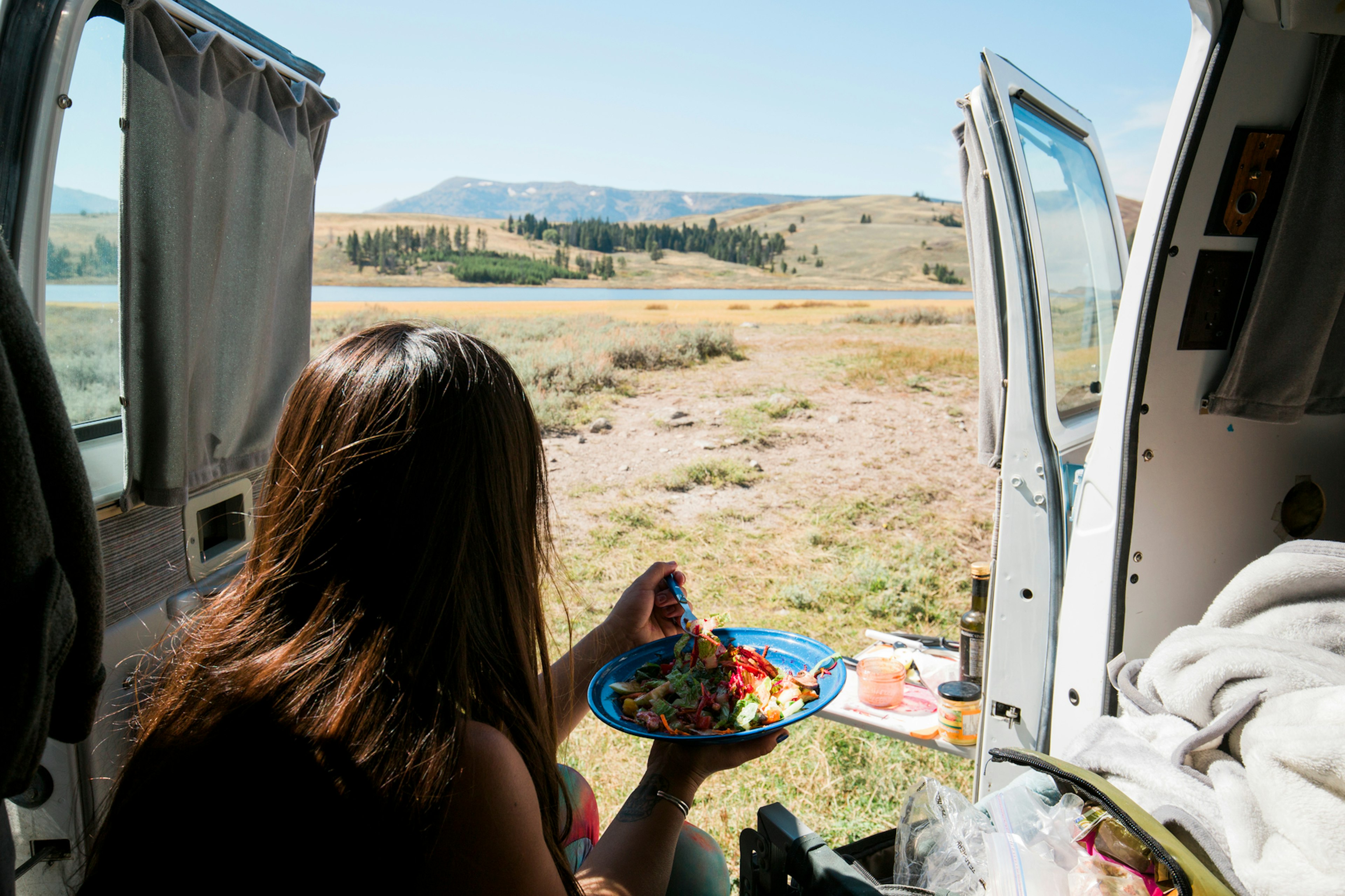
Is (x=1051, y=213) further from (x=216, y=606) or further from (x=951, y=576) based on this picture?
(x=951, y=576)

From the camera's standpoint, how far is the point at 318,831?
103 centimetres

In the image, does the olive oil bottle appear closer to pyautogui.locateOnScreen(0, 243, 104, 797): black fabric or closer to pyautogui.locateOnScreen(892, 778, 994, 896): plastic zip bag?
pyautogui.locateOnScreen(892, 778, 994, 896): plastic zip bag

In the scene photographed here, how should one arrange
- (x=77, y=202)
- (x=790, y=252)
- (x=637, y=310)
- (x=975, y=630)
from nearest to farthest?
1. (x=77, y=202)
2. (x=975, y=630)
3. (x=637, y=310)
4. (x=790, y=252)

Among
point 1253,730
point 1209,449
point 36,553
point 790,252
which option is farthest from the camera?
point 790,252

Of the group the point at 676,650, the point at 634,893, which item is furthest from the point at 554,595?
the point at 634,893

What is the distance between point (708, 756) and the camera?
60.2 inches

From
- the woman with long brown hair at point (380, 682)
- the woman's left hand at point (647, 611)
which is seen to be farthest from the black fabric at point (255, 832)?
the woman's left hand at point (647, 611)

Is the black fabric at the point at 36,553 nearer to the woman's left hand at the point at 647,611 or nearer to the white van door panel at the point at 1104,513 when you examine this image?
the woman's left hand at the point at 647,611

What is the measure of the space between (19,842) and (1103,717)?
2407 mm

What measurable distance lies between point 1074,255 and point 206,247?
8.90 ft

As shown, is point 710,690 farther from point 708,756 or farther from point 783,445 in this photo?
point 783,445

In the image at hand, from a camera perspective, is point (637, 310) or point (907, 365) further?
point (637, 310)

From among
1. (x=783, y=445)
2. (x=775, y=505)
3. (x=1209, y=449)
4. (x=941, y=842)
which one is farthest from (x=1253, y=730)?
(x=783, y=445)

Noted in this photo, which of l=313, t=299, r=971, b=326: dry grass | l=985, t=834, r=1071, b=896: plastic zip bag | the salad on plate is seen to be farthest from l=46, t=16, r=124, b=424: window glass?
l=313, t=299, r=971, b=326: dry grass
